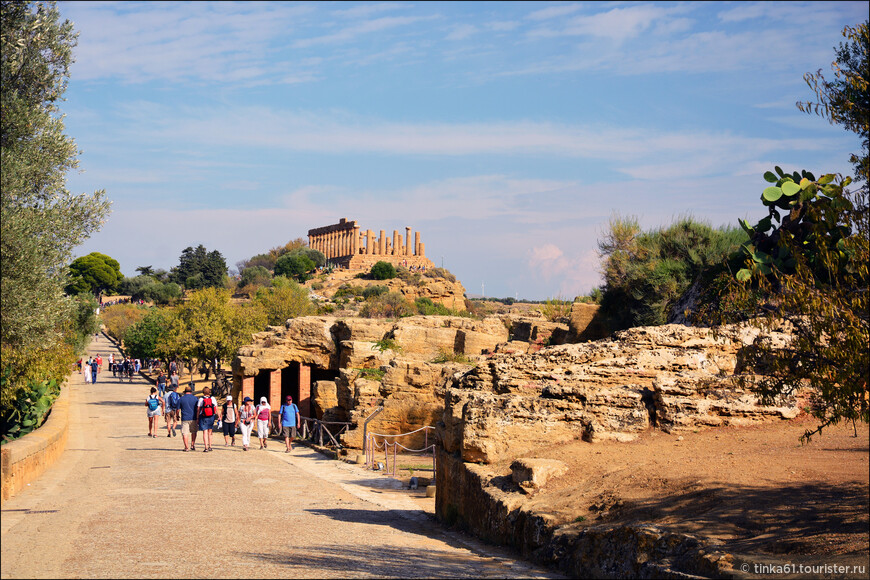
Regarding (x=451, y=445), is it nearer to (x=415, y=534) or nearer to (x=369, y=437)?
(x=415, y=534)

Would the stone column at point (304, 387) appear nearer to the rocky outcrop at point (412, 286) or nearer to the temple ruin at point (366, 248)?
the rocky outcrop at point (412, 286)

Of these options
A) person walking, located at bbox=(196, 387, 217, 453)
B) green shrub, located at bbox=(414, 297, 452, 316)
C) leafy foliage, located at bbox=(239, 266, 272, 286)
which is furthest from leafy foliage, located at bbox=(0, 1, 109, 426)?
leafy foliage, located at bbox=(239, 266, 272, 286)

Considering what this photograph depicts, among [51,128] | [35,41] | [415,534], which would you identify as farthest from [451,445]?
[35,41]

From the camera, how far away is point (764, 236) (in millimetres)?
16312

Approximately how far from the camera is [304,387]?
2734 centimetres

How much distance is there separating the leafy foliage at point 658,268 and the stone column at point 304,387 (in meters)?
10.8

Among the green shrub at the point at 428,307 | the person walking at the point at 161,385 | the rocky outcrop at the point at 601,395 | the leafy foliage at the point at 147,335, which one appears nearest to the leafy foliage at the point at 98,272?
the leafy foliage at the point at 147,335

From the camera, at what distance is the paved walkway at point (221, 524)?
21.6ft

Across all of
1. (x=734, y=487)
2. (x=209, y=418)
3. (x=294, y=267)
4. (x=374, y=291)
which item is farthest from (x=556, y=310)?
(x=294, y=267)

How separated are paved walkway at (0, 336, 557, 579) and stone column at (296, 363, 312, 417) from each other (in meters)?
8.55

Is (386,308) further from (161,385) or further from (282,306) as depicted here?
(161,385)

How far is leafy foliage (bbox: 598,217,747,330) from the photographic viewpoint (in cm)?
Result: 2331

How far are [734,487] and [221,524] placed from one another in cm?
586

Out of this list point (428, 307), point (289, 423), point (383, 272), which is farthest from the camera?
point (383, 272)
